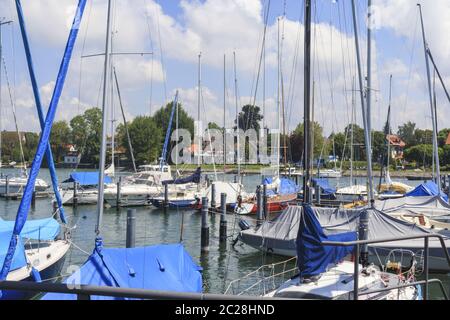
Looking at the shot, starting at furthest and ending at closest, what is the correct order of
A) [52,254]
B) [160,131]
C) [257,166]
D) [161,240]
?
1. [257,166]
2. [160,131]
3. [161,240]
4. [52,254]

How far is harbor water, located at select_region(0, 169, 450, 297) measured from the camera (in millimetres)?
20147

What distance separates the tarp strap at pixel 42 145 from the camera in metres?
9.95

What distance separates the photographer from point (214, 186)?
40812 mm

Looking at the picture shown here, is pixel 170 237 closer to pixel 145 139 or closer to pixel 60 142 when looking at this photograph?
pixel 145 139

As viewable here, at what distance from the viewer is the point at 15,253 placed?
44.1 ft

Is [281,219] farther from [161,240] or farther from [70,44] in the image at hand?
[70,44]

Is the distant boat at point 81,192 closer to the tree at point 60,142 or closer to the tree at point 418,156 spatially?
the tree at point 418,156

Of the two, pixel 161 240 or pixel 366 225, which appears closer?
pixel 366 225

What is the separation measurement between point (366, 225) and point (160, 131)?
97.9 m

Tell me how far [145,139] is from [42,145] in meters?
96.7

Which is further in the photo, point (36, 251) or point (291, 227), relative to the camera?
point (291, 227)

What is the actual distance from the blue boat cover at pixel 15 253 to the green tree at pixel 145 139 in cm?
9001

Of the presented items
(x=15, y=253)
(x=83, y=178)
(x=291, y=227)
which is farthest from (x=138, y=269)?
(x=83, y=178)
